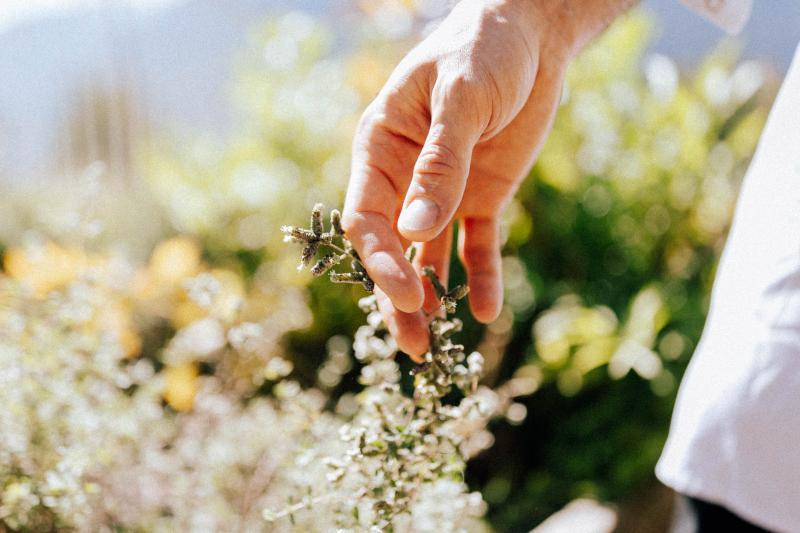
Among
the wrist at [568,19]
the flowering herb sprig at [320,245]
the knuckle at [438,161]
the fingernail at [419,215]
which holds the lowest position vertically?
the flowering herb sprig at [320,245]

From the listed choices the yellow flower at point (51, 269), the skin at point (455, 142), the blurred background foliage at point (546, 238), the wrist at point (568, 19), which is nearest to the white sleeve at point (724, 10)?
the wrist at point (568, 19)

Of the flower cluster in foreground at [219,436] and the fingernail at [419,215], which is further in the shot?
the flower cluster in foreground at [219,436]

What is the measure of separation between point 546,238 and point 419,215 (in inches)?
73.2

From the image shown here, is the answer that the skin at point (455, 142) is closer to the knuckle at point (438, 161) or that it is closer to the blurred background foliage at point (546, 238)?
the knuckle at point (438, 161)

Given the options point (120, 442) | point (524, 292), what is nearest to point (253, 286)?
point (524, 292)

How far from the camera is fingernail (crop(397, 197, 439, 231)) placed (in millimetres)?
879

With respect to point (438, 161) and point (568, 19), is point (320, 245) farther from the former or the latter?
point (568, 19)

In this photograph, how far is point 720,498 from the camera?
1.29m

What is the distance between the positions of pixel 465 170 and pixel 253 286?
1745 mm

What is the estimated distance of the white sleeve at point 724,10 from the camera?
4.66 feet

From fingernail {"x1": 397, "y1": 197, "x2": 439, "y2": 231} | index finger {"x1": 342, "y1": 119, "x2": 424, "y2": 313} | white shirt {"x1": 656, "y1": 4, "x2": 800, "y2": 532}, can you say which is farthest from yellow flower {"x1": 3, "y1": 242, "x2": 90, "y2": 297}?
white shirt {"x1": 656, "y1": 4, "x2": 800, "y2": 532}

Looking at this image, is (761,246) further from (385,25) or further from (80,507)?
(385,25)

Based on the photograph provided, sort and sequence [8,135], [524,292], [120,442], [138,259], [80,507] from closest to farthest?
[80,507] → [120,442] → [524,292] → [138,259] → [8,135]

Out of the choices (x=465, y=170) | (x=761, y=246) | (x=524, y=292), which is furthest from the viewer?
(x=524, y=292)
